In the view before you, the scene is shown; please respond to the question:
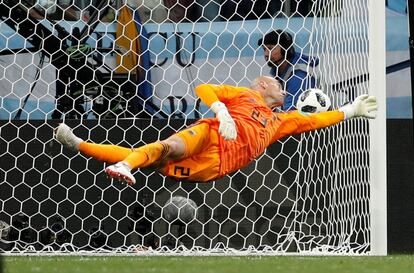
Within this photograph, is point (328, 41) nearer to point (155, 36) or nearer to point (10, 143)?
point (155, 36)

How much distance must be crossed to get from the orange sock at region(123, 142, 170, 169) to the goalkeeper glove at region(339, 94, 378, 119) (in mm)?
1270

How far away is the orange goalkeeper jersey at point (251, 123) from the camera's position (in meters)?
7.31

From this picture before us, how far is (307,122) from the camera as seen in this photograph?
746 cm

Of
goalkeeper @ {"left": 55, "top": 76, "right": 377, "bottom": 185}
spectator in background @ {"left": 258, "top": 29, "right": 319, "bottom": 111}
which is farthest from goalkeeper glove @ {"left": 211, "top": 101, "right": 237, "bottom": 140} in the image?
spectator in background @ {"left": 258, "top": 29, "right": 319, "bottom": 111}

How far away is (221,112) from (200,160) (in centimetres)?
41

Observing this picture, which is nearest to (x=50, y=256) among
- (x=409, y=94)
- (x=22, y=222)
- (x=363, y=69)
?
(x=22, y=222)

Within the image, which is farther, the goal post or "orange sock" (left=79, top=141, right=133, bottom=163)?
the goal post

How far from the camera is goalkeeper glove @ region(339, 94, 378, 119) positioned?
289 inches

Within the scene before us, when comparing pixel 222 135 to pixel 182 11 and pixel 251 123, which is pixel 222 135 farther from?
pixel 182 11

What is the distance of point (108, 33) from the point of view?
27.7ft

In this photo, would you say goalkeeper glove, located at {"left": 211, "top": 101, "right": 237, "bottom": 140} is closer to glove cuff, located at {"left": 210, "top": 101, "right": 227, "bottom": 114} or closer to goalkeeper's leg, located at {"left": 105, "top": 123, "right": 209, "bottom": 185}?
glove cuff, located at {"left": 210, "top": 101, "right": 227, "bottom": 114}

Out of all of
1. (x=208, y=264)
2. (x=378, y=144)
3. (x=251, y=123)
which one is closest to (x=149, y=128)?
(x=251, y=123)

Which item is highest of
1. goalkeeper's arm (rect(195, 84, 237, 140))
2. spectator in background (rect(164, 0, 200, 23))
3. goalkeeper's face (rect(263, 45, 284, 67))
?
spectator in background (rect(164, 0, 200, 23))

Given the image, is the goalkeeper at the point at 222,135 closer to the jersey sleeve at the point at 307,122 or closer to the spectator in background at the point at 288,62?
the jersey sleeve at the point at 307,122
